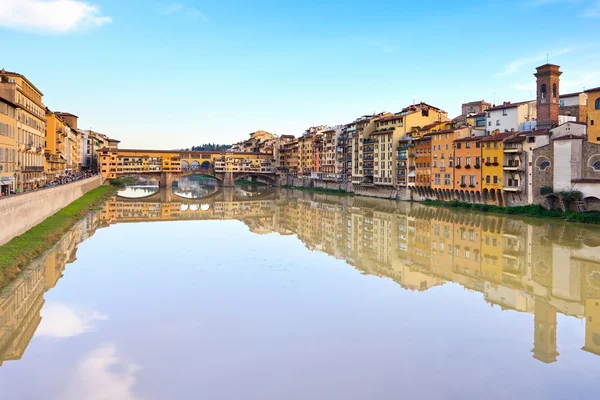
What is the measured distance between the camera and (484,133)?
3859cm

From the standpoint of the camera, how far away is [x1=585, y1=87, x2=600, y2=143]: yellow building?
25.7 metres

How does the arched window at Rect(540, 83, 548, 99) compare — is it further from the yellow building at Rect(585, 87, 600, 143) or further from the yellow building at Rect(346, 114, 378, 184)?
the yellow building at Rect(346, 114, 378, 184)

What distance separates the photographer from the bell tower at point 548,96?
31.5 meters

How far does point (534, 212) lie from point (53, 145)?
38.1 m

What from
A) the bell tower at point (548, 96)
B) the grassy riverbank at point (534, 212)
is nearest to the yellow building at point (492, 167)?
the grassy riverbank at point (534, 212)

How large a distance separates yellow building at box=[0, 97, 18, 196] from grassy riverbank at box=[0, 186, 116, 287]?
2.63m

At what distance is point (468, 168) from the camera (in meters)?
35.8

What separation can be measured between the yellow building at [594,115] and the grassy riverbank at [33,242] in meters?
27.9

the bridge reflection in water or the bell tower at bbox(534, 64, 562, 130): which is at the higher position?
the bell tower at bbox(534, 64, 562, 130)

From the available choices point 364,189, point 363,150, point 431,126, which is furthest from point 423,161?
point 364,189

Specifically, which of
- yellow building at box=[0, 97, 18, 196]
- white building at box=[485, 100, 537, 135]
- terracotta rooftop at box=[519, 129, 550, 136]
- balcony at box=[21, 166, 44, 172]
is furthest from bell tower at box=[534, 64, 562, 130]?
balcony at box=[21, 166, 44, 172]

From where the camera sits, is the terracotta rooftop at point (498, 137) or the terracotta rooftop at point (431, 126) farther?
the terracotta rooftop at point (431, 126)

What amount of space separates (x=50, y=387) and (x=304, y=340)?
15.6ft

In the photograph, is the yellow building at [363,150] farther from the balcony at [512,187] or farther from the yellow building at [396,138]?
the balcony at [512,187]
